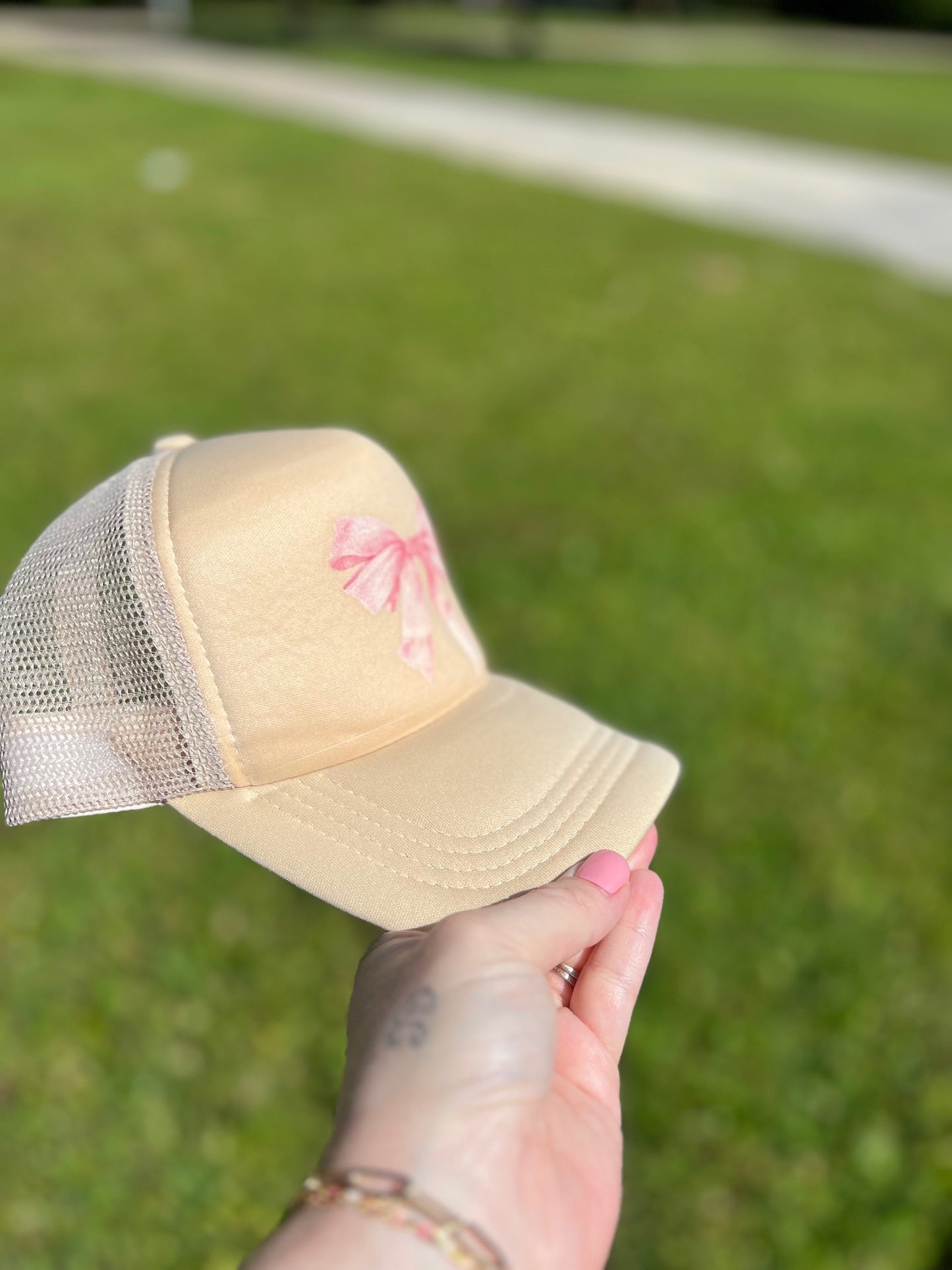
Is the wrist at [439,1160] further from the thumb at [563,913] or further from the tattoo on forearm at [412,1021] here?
the thumb at [563,913]

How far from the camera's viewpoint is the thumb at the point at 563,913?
133cm

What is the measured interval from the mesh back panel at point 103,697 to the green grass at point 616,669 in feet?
3.93

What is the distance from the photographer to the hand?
3.97 ft

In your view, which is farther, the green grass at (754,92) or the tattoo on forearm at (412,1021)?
the green grass at (754,92)

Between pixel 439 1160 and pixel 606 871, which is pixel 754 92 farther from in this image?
pixel 439 1160

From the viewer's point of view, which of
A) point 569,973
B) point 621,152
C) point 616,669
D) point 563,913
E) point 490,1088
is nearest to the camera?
point 490,1088

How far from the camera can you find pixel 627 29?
27531mm

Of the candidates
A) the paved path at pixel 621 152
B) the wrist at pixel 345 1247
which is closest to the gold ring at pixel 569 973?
the wrist at pixel 345 1247

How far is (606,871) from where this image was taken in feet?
4.83

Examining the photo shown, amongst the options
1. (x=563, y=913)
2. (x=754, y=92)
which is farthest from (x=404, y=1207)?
(x=754, y=92)

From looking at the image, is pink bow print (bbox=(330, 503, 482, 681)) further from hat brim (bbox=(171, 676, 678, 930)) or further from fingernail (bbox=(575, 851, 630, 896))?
fingernail (bbox=(575, 851, 630, 896))

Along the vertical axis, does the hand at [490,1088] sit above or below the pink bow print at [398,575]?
below

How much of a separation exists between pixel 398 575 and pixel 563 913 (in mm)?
546

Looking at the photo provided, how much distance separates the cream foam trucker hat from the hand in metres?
0.10
